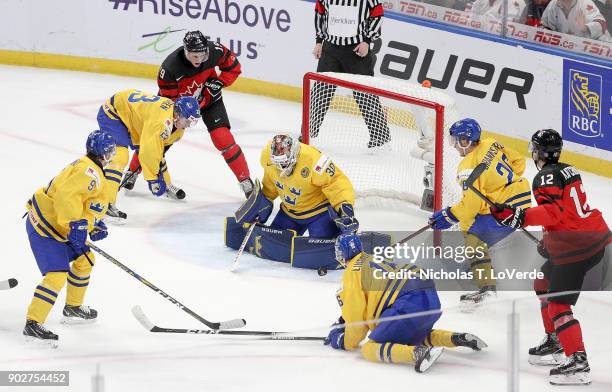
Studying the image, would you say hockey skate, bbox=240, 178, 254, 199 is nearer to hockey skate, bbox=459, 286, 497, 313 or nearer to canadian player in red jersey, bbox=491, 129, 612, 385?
hockey skate, bbox=459, 286, 497, 313

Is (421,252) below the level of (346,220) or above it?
below

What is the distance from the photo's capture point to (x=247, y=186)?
7.83 metres

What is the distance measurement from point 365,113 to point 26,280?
2.45 m

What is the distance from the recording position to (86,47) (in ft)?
36.0

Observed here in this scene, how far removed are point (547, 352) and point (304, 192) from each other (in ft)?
7.07

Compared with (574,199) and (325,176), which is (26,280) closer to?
(325,176)

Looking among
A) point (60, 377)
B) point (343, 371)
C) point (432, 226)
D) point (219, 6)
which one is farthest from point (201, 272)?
point (219, 6)

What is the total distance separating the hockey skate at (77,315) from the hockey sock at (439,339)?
1.71m

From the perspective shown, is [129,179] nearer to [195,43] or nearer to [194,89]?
[194,89]

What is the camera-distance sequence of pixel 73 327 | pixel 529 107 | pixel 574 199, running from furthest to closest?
pixel 529 107 < pixel 73 327 < pixel 574 199

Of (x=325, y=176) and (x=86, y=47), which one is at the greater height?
(x=325, y=176)

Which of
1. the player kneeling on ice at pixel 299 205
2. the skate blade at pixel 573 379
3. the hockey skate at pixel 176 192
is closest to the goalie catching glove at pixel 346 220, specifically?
the player kneeling on ice at pixel 299 205

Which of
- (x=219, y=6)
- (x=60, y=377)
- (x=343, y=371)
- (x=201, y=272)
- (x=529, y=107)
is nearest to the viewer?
(x=343, y=371)

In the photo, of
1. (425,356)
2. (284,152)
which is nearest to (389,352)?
(425,356)
